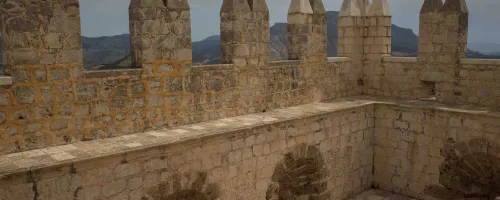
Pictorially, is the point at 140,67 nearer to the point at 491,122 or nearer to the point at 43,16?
the point at 43,16

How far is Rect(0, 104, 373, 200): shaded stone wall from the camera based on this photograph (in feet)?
16.3

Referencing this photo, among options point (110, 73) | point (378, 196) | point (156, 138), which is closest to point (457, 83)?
point (378, 196)

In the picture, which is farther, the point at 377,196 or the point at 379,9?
the point at 379,9

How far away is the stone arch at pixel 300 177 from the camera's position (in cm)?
735

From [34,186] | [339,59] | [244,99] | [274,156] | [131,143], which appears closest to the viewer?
[34,186]

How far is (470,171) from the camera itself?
7984 millimetres

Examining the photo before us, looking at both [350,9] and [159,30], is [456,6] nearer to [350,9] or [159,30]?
[350,9]

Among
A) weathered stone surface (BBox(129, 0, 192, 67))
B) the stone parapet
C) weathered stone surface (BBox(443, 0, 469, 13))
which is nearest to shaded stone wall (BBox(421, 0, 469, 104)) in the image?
weathered stone surface (BBox(443, 0, 469, 13))

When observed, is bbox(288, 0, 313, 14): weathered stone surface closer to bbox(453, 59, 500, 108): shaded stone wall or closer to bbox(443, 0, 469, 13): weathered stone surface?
bbox(443, 0, 469, 13): weathered stone surface

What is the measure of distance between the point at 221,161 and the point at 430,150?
14.4ft

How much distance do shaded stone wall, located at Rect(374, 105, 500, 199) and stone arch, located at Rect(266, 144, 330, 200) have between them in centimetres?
168

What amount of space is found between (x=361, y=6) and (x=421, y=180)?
4.08 meters

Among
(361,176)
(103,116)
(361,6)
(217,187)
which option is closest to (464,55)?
(361,6)

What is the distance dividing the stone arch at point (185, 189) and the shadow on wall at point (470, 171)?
4541 mm
